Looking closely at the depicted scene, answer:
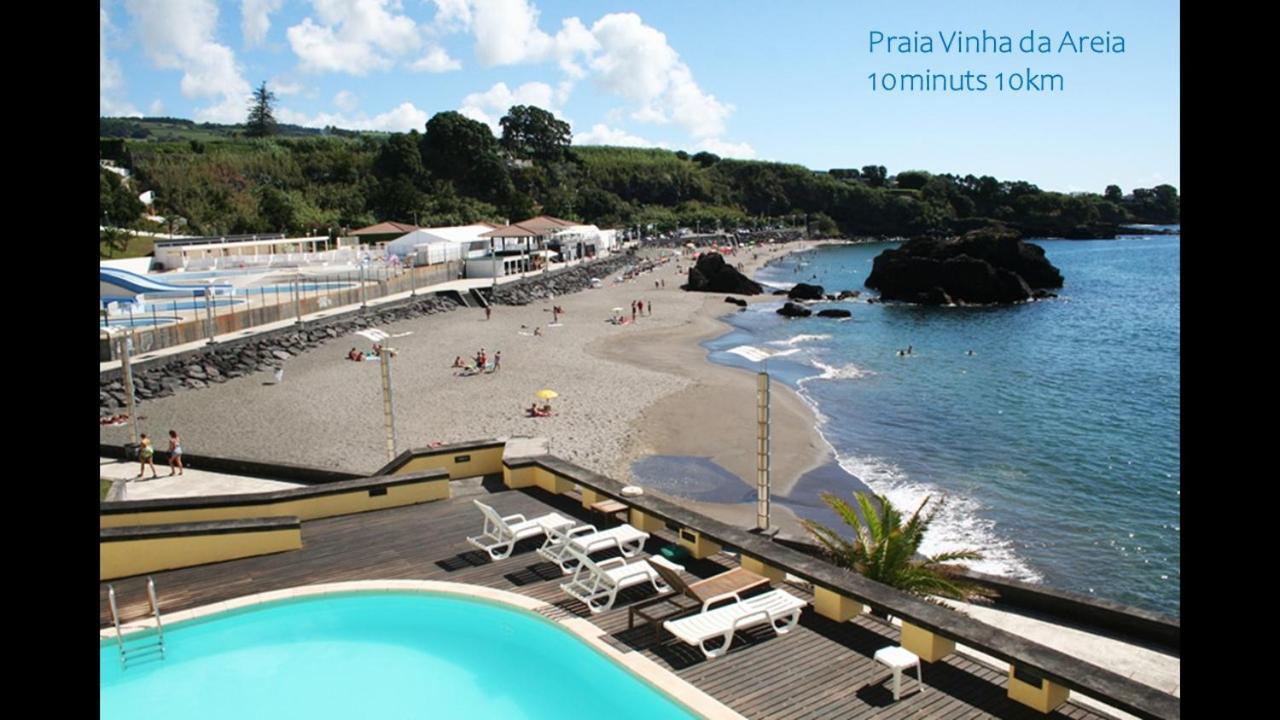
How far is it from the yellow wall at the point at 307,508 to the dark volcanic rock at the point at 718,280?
51742 mm

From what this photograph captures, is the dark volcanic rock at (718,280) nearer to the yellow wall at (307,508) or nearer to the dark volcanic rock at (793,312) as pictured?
the dark volcanic rock at (793,312)

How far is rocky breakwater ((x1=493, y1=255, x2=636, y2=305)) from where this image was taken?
49888mm

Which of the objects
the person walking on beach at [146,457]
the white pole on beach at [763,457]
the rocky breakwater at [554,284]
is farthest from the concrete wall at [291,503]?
the rocky breakwater at [554,284]

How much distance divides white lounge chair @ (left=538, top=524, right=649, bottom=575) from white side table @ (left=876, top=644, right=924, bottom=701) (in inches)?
135

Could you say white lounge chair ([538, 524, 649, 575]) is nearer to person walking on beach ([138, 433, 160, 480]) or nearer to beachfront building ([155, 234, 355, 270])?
person walking on beach ([138, 433, 160, 480])

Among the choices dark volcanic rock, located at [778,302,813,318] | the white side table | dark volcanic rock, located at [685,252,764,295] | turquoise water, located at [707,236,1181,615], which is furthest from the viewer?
dark volcanic rock, located at [685,252,764,295]

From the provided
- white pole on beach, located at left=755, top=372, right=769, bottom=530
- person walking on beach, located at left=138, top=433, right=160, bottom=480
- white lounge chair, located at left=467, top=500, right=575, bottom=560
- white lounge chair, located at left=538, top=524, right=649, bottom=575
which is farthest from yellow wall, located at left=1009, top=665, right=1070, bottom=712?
person walking on beach, located at left=138, top=433, right=160, bottom=480

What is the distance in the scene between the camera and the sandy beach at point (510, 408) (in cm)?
2077

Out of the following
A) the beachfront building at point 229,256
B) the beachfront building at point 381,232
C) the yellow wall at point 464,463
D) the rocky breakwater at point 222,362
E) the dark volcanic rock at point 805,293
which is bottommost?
the yellow wall at point 464,463

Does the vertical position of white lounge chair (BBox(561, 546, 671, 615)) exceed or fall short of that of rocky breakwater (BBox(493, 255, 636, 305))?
it falls short

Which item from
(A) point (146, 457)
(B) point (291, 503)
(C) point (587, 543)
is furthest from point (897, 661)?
(A) point (146, 457)

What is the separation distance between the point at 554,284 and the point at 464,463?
148 feet

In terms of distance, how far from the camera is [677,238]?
115812 mm
